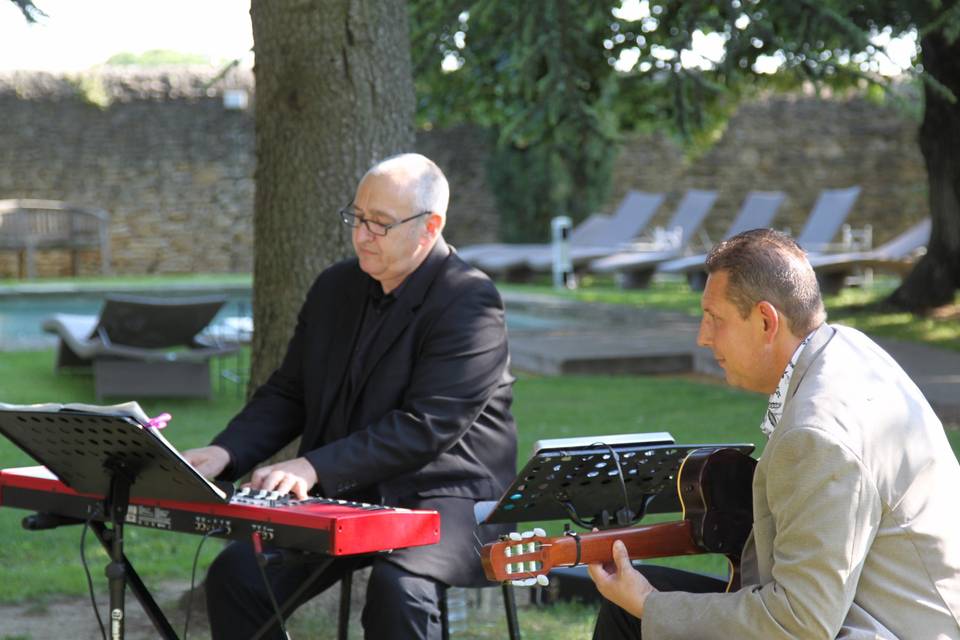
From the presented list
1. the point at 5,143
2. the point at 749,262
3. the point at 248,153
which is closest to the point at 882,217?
the point at 248,153

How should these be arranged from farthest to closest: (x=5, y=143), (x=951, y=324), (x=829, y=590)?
(x=5, y=143)
(x=951, y=324)
(x=829, y=590)

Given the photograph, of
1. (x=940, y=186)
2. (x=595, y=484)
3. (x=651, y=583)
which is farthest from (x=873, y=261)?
(x=595, y=484)

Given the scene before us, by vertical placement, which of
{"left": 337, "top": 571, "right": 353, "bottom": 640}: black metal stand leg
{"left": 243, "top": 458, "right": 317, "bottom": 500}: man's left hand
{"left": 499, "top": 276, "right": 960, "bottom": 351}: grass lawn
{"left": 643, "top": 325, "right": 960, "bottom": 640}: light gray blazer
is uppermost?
{"left": 643, "top": 325, "right": 960, "bottom": 640}: light gray blazer

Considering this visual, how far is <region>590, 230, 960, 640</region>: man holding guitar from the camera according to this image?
2150mm

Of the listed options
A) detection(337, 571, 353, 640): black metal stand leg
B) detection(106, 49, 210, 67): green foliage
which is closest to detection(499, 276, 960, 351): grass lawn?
detection(337, 571, 353, 640): black metal stand leg

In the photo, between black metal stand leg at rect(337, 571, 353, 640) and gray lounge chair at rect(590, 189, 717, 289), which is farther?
gray lounge chair at rect(590, 189, 717, 289)

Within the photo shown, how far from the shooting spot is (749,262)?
2.37 meters

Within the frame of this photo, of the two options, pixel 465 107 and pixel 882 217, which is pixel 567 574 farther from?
pixel 882 217

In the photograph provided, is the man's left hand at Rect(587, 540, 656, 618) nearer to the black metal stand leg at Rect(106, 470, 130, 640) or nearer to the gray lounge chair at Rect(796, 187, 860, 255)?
the black metal stand leg at Rect(106, 470, 130, 640)

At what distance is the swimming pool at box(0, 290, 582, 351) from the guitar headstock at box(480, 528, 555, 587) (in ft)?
35.3

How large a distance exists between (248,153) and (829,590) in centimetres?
2050

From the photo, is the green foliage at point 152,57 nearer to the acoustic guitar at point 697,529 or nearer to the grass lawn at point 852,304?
the grass lawn at point 852,304

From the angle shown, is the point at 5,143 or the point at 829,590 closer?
the point at 829,590

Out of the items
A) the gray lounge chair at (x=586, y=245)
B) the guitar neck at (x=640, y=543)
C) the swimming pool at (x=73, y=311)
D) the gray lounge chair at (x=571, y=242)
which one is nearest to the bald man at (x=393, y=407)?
the guitar neck at (x=640, y=543)
